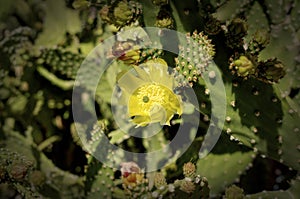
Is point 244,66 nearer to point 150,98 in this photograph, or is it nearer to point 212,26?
point 212,26

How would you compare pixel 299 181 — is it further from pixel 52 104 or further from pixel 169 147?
pixel 52 104

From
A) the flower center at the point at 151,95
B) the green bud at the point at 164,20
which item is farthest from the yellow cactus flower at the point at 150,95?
the green bud at the point at 164,20

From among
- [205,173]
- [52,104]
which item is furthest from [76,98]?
[205,173]

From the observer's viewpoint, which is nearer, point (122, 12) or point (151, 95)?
point (122, 12)

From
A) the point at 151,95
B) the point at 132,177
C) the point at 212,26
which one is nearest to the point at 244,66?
the point at 212,26

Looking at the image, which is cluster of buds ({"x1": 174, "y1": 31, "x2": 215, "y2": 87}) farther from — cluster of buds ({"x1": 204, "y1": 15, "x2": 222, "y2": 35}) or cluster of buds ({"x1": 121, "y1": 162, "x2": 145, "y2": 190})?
cluster of buds ({"x1": 121, "y1": 162, "x2": 145, "y2": 190})

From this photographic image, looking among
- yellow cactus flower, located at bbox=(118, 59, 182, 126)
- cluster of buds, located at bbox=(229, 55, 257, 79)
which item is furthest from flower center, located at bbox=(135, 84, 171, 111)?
cluster of buds, located at bbox=(229, 55, 257, 79)
